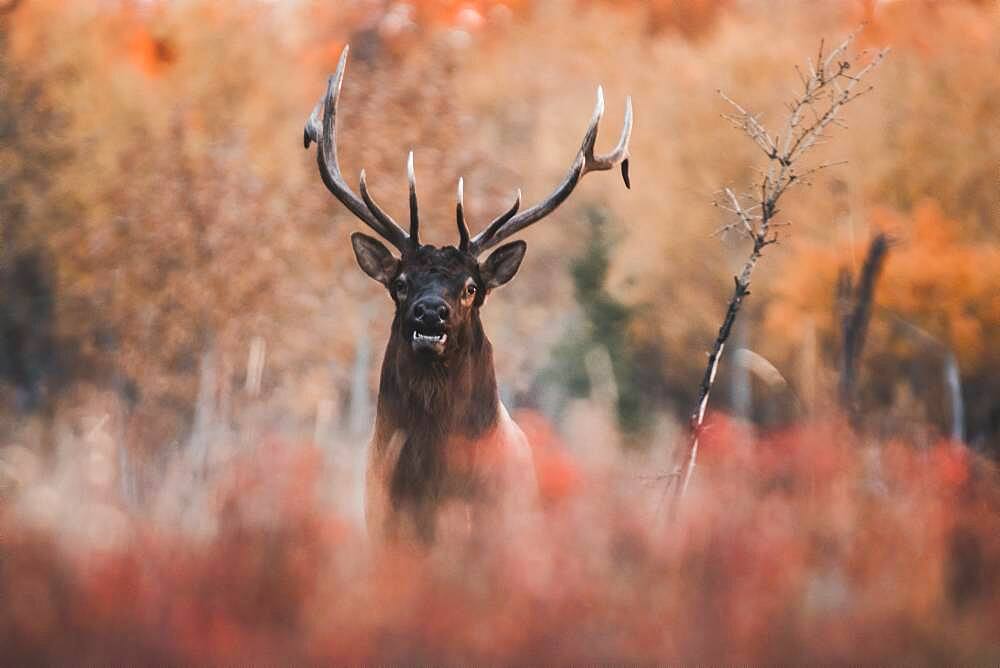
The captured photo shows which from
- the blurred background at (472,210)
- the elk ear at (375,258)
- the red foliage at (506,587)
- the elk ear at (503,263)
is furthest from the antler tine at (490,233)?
the blurred background at (472,210)

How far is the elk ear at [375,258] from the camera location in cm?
773

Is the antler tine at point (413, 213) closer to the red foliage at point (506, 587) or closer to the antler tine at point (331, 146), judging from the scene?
the antler tine at point (331, 146)

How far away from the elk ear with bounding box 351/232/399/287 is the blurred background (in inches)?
108

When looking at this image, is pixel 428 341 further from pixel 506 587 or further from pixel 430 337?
pixel 506 587

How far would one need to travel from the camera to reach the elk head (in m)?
6.79

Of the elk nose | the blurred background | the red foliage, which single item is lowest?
the red foliage

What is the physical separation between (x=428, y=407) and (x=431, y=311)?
54 centimetres

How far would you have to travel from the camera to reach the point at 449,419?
692cm

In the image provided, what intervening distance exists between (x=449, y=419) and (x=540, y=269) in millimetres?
19282

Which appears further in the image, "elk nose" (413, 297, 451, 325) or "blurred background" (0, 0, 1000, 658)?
"blurred background" (0, 0, 1000, 658)

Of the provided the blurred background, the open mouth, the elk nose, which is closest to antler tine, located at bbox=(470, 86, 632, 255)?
the elk nose

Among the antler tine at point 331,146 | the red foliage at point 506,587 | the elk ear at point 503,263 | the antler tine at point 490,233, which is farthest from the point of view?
the antler tine at point 331,146

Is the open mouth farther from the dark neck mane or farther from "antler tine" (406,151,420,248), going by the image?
"antler tine" (406,151,420,248)

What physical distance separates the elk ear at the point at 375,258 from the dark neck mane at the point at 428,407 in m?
0.74
